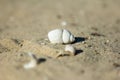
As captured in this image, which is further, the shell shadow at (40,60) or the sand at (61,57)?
the shell shadow at (40,60)

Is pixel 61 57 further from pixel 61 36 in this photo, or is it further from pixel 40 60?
pixel 61 36

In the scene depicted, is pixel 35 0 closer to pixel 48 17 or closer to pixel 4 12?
→ pixel 4 12

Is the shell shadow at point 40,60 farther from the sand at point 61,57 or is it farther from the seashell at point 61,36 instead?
the seashell at point 61,36

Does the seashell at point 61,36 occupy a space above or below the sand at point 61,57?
above

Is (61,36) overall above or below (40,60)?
above

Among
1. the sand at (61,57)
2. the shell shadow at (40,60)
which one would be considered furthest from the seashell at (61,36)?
the shell shadow at (40,60)

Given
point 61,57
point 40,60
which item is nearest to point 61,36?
point 61,57

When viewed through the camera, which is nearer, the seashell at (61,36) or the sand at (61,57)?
the sand at (61,57)

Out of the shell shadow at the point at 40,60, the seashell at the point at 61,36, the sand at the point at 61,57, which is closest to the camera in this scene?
the sand at the point at 61,57

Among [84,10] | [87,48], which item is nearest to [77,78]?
[87,48]

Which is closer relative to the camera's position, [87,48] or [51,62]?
[51,62]

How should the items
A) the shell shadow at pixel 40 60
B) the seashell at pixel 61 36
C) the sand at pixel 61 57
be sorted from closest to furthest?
the sand at pixel 61 57
the shell shadow at pixel 40 60
the seashell at pixel 61 36
